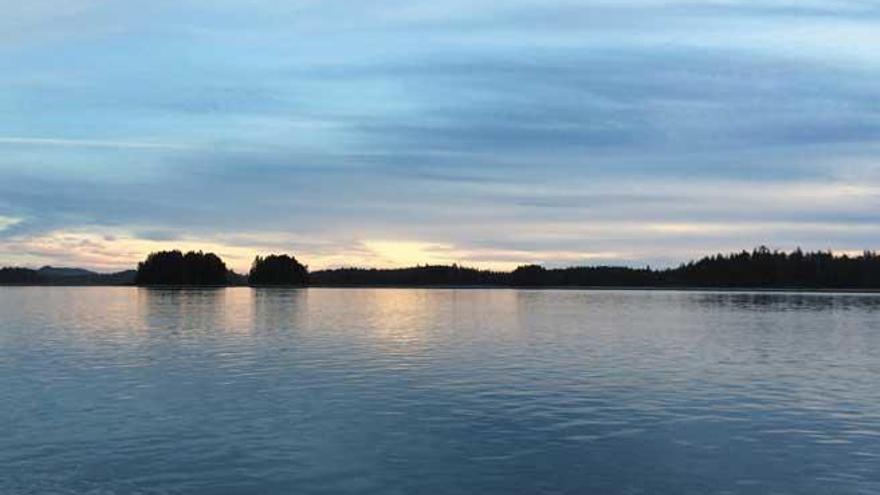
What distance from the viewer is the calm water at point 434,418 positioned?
898 inches

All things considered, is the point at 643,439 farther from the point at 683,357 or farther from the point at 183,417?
the point at 683,357

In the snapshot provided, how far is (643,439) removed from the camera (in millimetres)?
27984

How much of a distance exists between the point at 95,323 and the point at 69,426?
2462 inches

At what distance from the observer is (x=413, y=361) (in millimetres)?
51875

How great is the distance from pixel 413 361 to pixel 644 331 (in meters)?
→ 35.7

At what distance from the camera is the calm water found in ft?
74.8

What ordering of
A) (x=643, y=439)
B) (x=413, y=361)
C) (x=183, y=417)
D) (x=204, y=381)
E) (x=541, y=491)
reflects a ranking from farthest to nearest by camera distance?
1. (x=413, y=361)
2. (x=204, y=381)
3. (x=183, y=417)
4. (x=643, y=439)
5. (x=541, y=491)

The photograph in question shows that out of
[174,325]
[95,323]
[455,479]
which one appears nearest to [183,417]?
[455,479]

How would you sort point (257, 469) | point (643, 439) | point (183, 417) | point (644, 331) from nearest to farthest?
point (257, 469) → point (643, 439) → point (183, 417) → point (644, 331)

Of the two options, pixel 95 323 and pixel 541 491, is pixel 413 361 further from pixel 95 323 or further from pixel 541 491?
pixel 95 323

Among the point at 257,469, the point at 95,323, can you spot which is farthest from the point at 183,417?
the point at 95,323

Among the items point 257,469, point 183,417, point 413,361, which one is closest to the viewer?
point 257,469

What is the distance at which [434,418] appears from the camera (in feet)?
104

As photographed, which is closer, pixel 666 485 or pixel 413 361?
pixel 666 485
